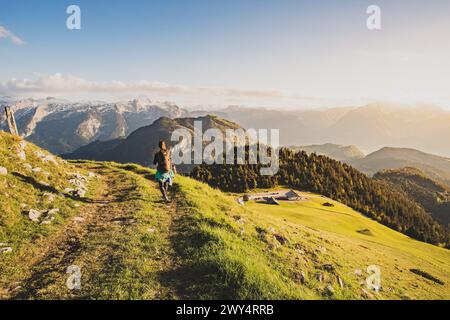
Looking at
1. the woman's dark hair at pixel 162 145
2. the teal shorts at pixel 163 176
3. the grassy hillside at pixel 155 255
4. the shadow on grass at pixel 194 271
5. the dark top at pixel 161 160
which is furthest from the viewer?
the dark top at pixel 161 160

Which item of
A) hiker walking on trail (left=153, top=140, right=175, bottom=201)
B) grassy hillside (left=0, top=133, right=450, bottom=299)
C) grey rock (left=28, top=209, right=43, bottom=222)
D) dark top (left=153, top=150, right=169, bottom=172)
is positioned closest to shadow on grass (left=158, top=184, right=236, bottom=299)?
grassy hillside (left=0, top=133, right=450, bottom=299)

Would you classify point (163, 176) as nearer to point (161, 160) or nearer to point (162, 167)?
point (162, 167)

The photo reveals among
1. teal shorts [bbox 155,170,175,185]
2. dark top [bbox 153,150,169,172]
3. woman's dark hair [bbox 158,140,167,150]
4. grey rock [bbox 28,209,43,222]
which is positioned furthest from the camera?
dark top [bbox 153,150,169,172]

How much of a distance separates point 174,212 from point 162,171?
11.1ft

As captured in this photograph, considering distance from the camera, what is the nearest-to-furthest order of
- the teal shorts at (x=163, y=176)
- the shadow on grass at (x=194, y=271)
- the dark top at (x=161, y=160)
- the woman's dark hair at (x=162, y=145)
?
the shadow on grass at (x=194, y=271), the woman's dark hair at (x=162, y=145), the teal shorts at (x=163, y=176), the dark top at (x=161, y=160)

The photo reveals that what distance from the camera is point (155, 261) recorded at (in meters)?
11.6

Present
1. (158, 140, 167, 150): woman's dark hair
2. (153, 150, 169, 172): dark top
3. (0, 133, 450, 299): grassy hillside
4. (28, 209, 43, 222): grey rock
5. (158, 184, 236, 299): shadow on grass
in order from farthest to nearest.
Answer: (153, 150, 169, 172): dark top → (158, 140, 167, 150): woman's dark hair → (28, 209, 43, 222): grey rock → (0, 133, 450, 299): grassy hillside → (158, 184, 236, 299): shadow on grass

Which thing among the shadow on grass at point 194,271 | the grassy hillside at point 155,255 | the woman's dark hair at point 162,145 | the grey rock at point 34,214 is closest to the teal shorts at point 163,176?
the grassy hillside at point 155,255

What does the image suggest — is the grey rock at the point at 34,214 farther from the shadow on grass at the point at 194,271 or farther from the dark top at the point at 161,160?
the dark top at the point at 161,160

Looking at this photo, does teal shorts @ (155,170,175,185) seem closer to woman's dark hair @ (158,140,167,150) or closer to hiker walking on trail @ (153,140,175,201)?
hiker walking on trail @ (153,140,175,201)

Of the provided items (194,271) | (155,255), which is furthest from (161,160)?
(194,271)

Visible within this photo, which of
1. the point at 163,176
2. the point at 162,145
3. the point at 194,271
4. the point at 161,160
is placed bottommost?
the point at 194,271

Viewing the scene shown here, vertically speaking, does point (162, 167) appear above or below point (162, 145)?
below
